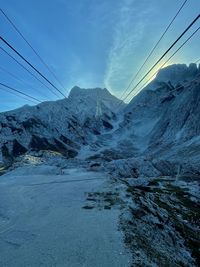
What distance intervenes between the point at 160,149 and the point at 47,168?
5761 inches

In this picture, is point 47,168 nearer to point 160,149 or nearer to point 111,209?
point 111,209

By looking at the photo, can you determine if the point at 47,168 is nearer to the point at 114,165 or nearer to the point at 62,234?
the point at 114,165

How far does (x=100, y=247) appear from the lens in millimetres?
15383

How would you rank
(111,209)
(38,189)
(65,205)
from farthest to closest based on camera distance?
(38,189), (65,205), (111,209)

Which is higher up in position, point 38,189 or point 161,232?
point 38,189

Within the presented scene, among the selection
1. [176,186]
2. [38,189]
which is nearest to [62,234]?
[38,189]

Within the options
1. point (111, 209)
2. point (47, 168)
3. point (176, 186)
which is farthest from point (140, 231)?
point (176, 186)

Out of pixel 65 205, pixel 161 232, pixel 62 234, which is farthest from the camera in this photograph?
pixel 65 205

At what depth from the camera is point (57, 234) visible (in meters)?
17.4

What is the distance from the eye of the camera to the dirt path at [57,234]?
45.9 ft

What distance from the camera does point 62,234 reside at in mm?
17375

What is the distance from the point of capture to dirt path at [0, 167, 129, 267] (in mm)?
14000

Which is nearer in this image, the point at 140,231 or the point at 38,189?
the point at 140,231

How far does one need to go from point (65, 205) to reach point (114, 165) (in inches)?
1963
